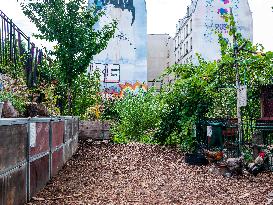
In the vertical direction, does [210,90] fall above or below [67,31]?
below

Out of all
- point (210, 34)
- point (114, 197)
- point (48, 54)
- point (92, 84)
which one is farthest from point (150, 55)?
point (114, 197)

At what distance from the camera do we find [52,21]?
12680 mm

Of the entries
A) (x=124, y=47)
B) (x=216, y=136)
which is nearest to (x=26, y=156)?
(x=216, y=136)

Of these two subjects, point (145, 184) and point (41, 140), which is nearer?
point (41, 140)

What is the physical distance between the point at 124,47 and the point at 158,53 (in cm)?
1547

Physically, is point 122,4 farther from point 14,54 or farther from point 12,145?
point 12,145

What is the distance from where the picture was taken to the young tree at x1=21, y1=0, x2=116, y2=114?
12.8 meters

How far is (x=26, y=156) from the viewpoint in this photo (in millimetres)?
5695

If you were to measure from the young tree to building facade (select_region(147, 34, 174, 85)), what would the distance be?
120 feet

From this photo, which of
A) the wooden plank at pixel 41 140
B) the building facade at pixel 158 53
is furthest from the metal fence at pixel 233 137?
the building facade at pixel 158 53

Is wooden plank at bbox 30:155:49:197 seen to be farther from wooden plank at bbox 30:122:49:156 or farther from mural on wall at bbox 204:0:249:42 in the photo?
mural on wall at bbox 204:0:249:42

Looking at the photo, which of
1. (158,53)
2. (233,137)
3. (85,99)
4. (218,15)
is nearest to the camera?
(233,137)

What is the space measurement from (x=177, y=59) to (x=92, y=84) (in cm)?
3079

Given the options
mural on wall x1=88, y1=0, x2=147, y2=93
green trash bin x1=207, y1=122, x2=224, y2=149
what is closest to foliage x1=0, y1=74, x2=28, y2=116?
green trash bin x1=207, y1=122, x2=224, y2=149
